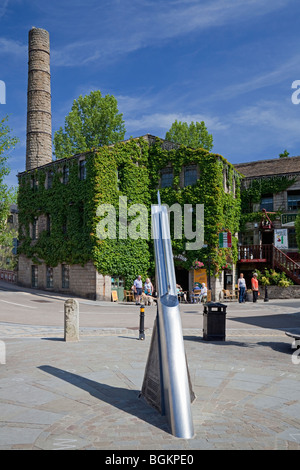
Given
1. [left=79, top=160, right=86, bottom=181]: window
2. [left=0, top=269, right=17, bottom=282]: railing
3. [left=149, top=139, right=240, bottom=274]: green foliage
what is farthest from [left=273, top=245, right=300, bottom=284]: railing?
[left=0, top=269, right=17, bottom=282]: railing

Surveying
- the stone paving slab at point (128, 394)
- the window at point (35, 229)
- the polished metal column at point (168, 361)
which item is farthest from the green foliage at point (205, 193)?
the polished metal column at point (168, 361)

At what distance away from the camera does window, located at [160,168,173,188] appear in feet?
105

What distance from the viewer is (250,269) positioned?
33.7m

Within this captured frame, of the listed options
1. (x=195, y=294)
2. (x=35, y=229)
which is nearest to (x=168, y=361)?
(x=195, y=294)

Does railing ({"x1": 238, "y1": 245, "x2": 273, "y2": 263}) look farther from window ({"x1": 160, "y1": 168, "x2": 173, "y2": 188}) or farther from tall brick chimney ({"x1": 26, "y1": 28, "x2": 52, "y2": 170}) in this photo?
tall brick chimney ({"x1": 26, "y1": 28, "x2": 52, "y2": 170})

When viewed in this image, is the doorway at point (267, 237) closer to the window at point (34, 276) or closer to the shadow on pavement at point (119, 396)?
the window at point (34, 276)

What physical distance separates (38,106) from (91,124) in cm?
525

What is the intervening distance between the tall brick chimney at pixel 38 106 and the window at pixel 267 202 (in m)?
20.3

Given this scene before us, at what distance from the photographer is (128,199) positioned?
101 ft

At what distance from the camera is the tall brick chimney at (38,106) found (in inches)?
1591

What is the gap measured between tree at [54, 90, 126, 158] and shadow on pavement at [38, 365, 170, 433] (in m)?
35.5
